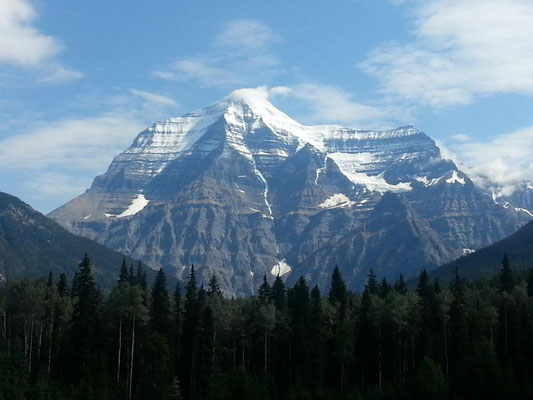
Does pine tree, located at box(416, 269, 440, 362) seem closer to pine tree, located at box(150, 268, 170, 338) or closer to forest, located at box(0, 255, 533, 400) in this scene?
forest, located at box(0, 255, 533, 400)

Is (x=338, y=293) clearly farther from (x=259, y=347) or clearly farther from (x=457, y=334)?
(x=457, y=334)

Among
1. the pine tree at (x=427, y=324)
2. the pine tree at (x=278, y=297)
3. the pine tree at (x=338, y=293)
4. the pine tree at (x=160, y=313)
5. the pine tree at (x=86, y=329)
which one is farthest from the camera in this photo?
the pine tree at (x=338, y=293)

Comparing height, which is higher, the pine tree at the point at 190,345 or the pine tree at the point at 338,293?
the pine tree at the point at 338,293

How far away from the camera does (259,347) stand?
150875 mm

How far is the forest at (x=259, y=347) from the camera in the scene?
396 ft

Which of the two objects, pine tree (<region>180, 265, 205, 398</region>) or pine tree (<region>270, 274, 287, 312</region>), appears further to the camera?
pine tree (<region>270, 274, 287, 312</region>)

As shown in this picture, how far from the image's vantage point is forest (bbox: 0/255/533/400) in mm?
120625

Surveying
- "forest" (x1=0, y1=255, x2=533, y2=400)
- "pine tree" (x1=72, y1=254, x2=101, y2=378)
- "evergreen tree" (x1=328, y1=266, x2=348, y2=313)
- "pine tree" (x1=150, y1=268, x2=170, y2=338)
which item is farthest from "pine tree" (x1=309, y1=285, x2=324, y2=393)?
"pine tree" (x1=72, y1=254, x2=101, y2=378)

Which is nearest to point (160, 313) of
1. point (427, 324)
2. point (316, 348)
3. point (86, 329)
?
point (86, 329)

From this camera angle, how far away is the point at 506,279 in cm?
16662

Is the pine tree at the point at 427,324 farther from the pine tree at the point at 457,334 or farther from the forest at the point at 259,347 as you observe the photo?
the pine tree at the point at 457,334

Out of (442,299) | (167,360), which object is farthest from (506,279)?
(167,360)

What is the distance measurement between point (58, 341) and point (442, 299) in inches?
2200

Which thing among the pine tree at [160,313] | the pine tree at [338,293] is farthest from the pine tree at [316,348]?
the pine tree at [338,293]
